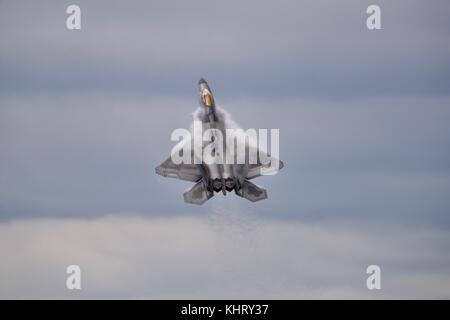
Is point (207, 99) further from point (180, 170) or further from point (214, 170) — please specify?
point (214, 170)

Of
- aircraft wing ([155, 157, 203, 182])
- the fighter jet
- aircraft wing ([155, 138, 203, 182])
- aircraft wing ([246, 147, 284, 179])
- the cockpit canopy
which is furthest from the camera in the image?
aircraft wing ([246, 147, 284, 179])

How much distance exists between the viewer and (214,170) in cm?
13388

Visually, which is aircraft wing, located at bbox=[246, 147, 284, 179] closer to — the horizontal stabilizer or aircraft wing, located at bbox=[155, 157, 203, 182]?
the horizontal stabilizer

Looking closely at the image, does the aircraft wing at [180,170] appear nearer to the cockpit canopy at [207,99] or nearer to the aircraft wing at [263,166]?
the cockpit canopy at [207,99]

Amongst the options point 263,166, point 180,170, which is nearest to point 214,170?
point 180,170

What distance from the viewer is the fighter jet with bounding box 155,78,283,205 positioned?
133875mm

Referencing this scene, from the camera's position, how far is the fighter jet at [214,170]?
134 m

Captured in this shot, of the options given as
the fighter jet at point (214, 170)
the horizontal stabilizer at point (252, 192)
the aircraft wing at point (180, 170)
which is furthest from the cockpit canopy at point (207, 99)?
the horizontal stabilizer at point (252, 192)

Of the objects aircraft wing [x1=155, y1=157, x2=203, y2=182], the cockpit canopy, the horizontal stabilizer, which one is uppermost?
the cockpit canopy

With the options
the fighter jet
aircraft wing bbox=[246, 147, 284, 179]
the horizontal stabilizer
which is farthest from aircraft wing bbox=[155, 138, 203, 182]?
aircraft wing bbox=[246, 147, 284, 179]

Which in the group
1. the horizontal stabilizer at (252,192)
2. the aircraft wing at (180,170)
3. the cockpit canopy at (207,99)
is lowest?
the horizontal stabilizer at (252,192)
